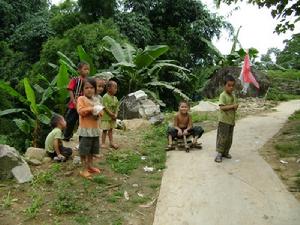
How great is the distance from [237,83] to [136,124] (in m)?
5.69

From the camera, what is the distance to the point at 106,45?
12.8 metres

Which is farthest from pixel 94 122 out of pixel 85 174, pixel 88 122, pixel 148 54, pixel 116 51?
pixel 116 51

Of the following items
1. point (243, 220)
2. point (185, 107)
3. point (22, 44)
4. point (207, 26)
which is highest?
point (207, 26)

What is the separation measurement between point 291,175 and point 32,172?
357 centimetres

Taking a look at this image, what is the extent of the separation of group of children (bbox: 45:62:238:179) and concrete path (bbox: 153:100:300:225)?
1.17 ft

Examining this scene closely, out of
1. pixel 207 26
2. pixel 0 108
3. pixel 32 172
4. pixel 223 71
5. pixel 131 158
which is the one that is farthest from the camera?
pixel 207 26

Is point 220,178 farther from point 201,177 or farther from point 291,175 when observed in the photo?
point 291,175

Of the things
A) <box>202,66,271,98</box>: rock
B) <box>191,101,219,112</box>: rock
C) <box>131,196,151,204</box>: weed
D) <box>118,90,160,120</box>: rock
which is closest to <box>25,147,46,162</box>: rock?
<box>131,196,151,204</box>: weed

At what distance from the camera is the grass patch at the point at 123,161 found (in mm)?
6125

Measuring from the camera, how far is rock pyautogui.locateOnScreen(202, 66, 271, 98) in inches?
559

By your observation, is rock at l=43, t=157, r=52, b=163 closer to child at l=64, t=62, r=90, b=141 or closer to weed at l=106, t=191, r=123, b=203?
child at l=64, t=62, r=90, b=141

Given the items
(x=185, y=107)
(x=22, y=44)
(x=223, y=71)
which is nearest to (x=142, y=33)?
(x=223, y=71)

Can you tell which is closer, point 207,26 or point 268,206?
point 268,206

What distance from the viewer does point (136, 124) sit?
9.27 m
